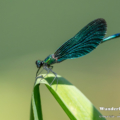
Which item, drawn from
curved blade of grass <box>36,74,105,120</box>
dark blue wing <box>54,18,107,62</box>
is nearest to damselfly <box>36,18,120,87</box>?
dark blue wing <box>54,18,107,62</box>

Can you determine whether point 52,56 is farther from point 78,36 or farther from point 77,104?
point 77,104

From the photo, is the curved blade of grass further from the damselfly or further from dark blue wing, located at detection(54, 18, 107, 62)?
dark blue wing, located at detection(54, 18, 107, 62)

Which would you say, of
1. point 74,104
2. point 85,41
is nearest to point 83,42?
point 85,41

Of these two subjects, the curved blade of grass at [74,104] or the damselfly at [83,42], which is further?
the damselfly at [83,42]

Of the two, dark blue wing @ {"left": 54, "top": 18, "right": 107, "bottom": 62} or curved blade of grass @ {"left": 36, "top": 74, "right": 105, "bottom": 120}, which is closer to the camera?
curved blade of grass @ {"left": 36, "top": 74, "right": 105, "bottom": 120}

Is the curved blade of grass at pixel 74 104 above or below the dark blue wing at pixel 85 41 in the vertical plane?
below

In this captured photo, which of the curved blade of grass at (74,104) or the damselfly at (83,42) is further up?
the damselfly at (83,42)

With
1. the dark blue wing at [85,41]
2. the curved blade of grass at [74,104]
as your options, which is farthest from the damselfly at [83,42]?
the curved blade of grass at [74,104]

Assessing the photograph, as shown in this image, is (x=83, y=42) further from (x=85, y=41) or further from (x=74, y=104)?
(x=74, y=104)

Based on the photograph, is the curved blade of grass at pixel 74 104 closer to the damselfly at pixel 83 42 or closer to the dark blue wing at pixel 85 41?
the damselfly at pixel 83 42
